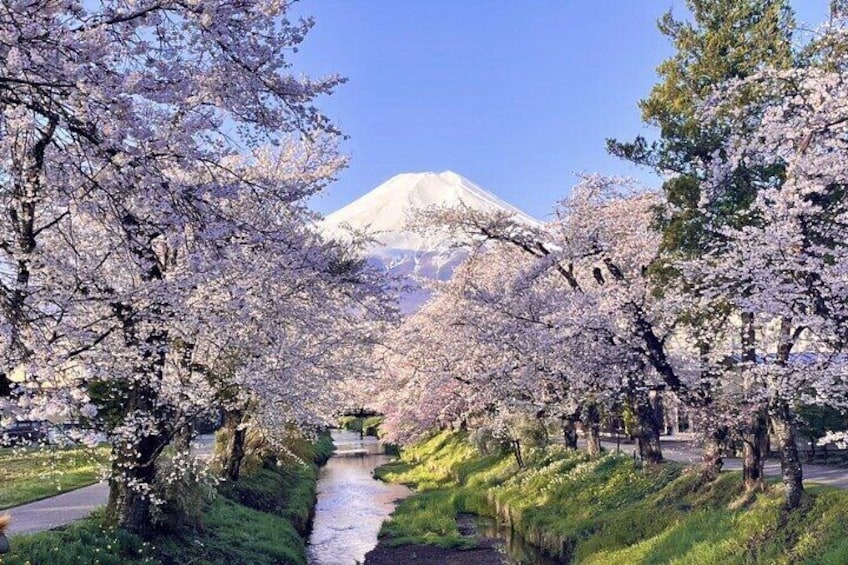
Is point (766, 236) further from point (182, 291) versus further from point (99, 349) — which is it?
point (99, 349)

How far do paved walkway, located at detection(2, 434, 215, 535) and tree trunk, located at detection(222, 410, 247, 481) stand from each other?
11.0 feet

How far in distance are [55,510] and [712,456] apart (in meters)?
14.8

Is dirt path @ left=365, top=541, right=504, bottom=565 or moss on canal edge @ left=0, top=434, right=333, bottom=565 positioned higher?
moss on canal edge @ left=0, top=434, right=333, bottom=565

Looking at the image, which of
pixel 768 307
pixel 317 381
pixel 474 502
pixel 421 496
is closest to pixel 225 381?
pixel 317 381

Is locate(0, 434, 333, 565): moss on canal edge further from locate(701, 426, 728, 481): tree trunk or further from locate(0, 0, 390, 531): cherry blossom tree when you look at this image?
locate(701, 426, 728, 481): tree trunk

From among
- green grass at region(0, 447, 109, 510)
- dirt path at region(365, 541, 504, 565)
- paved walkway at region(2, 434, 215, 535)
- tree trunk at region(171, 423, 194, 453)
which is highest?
tree trunk at region(171, 423, 194, 453)

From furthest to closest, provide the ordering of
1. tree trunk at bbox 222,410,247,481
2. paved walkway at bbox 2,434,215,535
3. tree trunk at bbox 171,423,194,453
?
1. tree trunk at bbox 222,410,247,481
2. tree trunk at bbox 171,423,194,453
3. paved walkway at bbox 2,434,215,535

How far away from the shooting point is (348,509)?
27.6 m

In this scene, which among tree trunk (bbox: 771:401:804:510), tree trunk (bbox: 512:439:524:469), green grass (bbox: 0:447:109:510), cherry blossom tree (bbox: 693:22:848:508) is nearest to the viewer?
cherry blossom tree (bbox: 693:22:848:508)

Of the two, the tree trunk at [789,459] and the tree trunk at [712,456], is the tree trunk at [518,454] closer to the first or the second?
the tree trunk at [712,456]

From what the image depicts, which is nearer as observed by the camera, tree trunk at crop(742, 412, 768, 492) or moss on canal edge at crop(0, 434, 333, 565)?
moss on canal edge at crop(0, 434, 333, 565)

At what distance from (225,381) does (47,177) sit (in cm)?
669

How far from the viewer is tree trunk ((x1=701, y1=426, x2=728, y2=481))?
15234 mm

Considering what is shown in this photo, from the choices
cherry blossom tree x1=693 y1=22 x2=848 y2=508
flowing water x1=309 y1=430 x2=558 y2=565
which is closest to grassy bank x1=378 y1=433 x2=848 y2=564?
flowing water x1=309 y1=430 x2=558 y2=565
